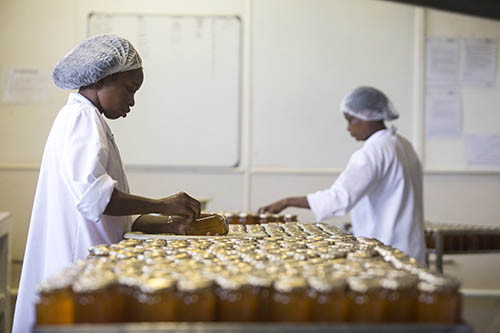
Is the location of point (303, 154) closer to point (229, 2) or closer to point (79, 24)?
point (229, 2)

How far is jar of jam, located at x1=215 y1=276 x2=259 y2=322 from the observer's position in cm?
111

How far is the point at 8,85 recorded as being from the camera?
488cm

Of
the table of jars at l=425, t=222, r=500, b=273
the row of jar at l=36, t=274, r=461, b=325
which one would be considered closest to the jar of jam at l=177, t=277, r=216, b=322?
the row of jar at l=36, t=274, r=461, b=325

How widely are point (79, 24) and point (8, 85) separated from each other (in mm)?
698

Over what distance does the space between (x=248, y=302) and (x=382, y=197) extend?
7.74 feet

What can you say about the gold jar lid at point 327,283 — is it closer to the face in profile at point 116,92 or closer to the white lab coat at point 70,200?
the white lab coat at point 70,200

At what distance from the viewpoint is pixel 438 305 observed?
3.63ft

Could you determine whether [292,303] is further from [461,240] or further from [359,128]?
[461,240]

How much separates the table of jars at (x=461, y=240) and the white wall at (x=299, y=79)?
1.07 m

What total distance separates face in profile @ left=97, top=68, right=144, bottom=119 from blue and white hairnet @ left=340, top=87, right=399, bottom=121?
1628mm

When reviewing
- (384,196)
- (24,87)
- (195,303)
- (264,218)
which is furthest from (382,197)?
(24,87)

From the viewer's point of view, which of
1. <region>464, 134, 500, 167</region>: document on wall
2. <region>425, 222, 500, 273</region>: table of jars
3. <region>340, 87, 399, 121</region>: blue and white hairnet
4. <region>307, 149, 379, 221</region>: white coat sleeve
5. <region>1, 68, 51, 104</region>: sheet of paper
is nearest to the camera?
<region>307, 149, 379, 221</region>: white coat sleeve

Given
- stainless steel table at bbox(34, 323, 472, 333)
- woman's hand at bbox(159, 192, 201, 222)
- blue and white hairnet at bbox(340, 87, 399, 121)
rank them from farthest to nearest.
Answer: blue and white hairnet at bbox(340, 87, 399, 121) < woman's hand at bbox(159, 192, 201, 222) < stainless steel table at bbox(34, 323, 472, 333)

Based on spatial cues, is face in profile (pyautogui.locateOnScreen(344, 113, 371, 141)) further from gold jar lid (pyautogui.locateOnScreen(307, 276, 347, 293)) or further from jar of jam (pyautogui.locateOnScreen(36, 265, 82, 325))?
jar of jam (pyautogui.locateOnScreen(36, 265, 82, 325))
